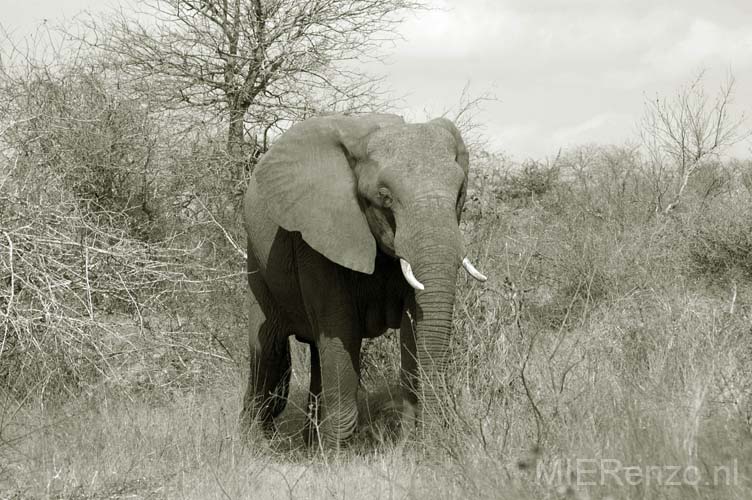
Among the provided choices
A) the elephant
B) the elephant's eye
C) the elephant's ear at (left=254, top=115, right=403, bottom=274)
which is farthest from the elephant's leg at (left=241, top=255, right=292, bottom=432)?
the elephant's eye

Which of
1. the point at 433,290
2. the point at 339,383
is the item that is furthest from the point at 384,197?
the point at 339,383

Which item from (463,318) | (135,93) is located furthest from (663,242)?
(135,93)

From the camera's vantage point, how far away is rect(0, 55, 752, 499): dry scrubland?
14.1ft

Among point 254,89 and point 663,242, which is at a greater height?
point 254,89

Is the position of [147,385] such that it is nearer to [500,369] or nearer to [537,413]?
[500,369]

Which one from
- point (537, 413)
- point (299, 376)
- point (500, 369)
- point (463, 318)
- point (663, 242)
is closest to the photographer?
point (537, 413)

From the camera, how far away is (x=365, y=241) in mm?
5953

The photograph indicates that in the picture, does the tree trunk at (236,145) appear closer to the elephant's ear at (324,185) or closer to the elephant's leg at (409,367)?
the elephant's ear at (324,185)

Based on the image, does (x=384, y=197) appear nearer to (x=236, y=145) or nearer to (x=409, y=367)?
(x=409, y=367)

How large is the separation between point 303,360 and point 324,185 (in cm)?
295

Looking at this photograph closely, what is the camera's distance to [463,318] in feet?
23.7

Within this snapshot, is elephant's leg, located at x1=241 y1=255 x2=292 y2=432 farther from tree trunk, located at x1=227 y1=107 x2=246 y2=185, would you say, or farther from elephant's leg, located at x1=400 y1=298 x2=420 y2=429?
tree trunk, located at x1=227 y1=107 x2=246 y2=185

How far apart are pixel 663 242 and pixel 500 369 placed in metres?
5.53

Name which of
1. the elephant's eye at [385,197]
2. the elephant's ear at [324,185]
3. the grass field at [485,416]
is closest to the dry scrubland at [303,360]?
the grass field at [485,416]
